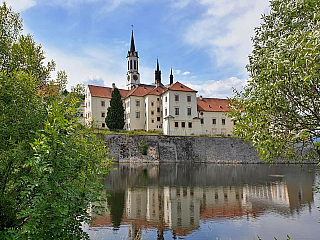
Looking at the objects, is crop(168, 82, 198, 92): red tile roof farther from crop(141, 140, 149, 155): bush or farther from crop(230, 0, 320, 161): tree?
crop(230, 0, 320, 161): tree

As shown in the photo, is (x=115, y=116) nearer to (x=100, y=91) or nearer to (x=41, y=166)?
(x=100, y=91)

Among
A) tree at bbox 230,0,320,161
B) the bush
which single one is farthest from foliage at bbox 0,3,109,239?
the bush

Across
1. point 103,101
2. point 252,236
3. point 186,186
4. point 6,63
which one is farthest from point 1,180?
point 103,101

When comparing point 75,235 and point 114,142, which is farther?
point 114,142

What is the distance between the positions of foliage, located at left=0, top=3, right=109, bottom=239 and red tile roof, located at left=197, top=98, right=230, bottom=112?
6085 cm

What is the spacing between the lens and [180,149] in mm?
51469

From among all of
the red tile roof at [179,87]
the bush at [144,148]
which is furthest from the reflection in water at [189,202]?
the red tile roof at [179,87]

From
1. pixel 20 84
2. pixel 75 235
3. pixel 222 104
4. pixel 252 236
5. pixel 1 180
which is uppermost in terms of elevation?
pixel 222 104

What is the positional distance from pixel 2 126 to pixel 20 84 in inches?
36.4

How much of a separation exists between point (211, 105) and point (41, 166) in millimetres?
66038

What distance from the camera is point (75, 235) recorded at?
16.3 feet

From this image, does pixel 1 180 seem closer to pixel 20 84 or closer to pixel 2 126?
pixel 2 126

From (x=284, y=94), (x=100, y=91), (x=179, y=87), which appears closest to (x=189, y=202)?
(x=284, y=94)

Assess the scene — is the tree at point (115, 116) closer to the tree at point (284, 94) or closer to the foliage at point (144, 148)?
the foliage at point (144, 148)
